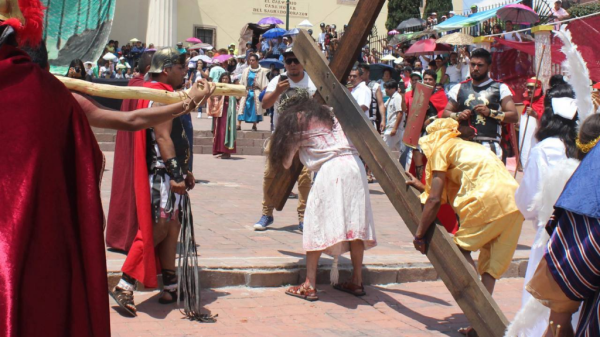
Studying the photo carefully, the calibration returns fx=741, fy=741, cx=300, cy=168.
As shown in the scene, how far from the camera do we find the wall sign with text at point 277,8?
40.7 meters

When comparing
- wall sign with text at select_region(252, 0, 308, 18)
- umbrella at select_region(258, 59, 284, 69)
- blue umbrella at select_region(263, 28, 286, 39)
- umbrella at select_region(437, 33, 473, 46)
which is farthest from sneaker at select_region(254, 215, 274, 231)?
wall sign with text at select_region(252, 0, 308, 18)

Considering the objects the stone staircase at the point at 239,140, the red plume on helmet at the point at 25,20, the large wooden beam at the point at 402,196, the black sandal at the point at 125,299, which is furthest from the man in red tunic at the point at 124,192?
the stone staircase at the point at 239,140

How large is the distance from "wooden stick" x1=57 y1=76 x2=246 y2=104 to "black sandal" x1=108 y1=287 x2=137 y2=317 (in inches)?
74.7

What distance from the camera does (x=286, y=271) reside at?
623 centimetres

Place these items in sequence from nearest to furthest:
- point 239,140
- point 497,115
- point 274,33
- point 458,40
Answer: point 497,115
point 239,140
point 458,40
point 274,33

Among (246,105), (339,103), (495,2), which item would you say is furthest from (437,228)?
(495,2)

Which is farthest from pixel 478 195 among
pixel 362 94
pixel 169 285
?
pixel 362 94

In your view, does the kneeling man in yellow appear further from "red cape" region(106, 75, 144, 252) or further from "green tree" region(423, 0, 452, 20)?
"green tree" region(423, 0, 452, 20)

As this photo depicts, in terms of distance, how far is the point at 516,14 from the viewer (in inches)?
766

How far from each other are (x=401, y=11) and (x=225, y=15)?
9418 millimetres

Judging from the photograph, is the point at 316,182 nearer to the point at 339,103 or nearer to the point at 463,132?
the point at 339,103

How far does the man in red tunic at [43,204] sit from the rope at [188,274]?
235 cm

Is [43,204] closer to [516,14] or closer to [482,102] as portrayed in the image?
[482,102]

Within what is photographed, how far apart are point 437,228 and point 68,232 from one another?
8.64 feet
